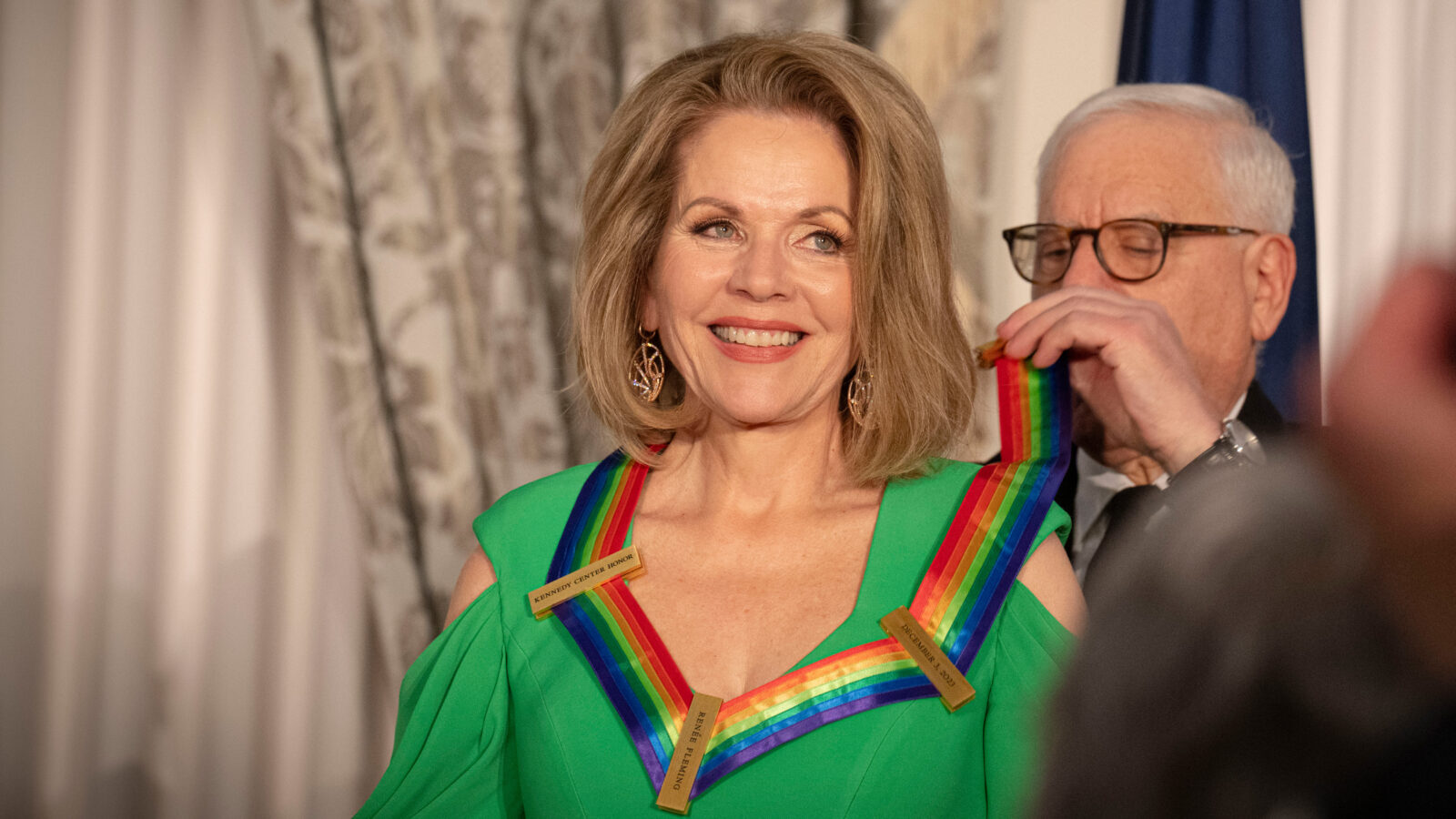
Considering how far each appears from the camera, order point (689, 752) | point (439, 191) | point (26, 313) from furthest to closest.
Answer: point (26, 313)
point (439, 191)
point (689, 752)

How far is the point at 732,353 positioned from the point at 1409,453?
137 centimetres

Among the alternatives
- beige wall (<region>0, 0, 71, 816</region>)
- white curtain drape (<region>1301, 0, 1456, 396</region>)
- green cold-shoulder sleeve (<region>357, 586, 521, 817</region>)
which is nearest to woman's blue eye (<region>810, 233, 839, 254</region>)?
green cold-shoulder sleeve (<region>357, 586, 521, 817</region>)

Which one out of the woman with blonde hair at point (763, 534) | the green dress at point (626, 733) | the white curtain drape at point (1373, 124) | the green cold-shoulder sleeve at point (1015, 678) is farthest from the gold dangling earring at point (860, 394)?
the white curtain drape at point (1373, 124)

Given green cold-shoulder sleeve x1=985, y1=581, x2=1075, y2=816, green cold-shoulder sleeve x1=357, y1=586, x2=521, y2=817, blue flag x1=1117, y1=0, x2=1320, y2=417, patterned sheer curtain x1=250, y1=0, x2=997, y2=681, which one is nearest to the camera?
green cold-shoulder sleeve x1=985, y1=581, x2=1075, y2=816

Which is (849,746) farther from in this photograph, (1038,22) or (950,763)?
(1038,22)

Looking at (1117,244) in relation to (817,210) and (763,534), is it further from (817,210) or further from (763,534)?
(763,534)

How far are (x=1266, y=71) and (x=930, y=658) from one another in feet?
5.51

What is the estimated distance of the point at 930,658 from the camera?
1.57 m

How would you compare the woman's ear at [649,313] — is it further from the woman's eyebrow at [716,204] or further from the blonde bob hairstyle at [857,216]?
the woman's eyebrow at [716,204]

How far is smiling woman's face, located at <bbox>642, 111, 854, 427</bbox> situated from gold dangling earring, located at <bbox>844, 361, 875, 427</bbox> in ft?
0.16

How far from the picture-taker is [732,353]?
1744 mm

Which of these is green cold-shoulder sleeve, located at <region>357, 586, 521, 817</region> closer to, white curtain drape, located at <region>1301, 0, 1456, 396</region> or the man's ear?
the man's ear

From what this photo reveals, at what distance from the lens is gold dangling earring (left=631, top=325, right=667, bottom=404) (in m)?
1.94

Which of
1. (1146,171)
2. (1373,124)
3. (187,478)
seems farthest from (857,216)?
(187,478)
